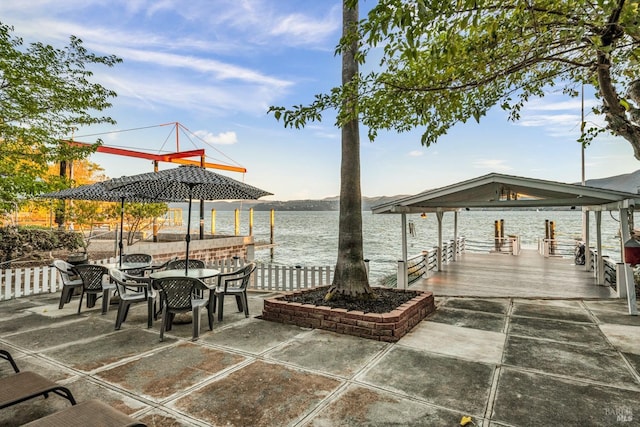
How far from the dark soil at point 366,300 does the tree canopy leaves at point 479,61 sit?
2.62 meters

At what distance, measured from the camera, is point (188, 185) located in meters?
5.43

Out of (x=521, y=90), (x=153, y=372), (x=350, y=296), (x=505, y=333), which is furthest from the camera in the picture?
(x=521, y=90)

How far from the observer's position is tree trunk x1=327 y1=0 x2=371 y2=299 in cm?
534

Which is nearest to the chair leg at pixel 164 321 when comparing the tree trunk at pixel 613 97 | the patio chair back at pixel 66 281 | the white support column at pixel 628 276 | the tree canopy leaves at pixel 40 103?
the patio chair back at pixel 66 281

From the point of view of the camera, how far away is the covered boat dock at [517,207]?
251 inches

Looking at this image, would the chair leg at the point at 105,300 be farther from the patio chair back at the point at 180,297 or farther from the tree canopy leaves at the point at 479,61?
the tree canopy leaves at the point at 479,61

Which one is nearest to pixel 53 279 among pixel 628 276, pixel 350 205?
pixel 350 205

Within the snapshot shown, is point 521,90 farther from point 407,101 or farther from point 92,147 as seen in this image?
point 92,147

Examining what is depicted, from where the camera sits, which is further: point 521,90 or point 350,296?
point 521,90

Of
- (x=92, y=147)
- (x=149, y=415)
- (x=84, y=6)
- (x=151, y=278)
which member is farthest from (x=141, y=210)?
(x=149, y=415)

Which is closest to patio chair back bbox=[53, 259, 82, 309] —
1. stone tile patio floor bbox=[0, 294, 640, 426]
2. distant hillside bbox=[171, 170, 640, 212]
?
stone tile patio floor bbox=[0, 294, 640, 426]

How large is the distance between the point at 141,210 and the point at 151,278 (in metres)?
7.70

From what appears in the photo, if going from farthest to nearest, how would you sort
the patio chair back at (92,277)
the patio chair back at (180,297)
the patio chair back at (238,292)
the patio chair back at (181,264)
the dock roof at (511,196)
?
the patio chair back at (181,264) → the dock roof at (511,196) → the patio chair back at (92,277) → the patio chair back at (238,292) → the patio chair back at (180,297)

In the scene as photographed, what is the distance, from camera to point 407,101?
459 centimetres
